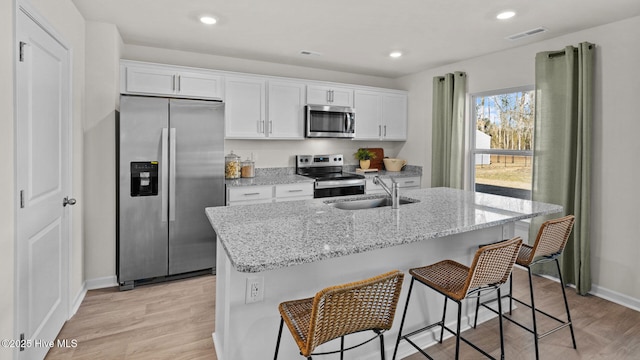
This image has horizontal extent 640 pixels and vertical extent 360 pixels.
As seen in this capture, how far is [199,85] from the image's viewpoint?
12.4 ft

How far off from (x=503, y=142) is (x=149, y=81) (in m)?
3.98

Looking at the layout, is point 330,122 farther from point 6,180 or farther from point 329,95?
point 6,180

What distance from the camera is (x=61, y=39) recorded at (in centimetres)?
233

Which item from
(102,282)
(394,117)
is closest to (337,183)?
(394,117)

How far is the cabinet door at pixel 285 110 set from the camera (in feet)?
13.8

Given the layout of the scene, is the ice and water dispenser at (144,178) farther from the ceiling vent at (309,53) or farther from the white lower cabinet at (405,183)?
the white lower cabinet at (405,183)

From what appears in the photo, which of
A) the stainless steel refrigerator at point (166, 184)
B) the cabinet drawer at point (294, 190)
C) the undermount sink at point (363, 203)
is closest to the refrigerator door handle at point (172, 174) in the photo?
the stainless steel refrigerator at point (166, 184)

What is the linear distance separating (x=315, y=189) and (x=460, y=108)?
2.06m

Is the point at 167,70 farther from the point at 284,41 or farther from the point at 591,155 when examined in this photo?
the point at 591,155

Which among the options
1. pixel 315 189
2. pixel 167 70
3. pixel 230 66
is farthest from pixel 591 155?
pixel 167 70

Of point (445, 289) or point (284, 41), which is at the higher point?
point (284, 41)

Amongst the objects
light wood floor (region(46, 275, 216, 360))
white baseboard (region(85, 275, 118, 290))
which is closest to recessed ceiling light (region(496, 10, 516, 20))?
light wood floor (region(46, 275, 216, 360))

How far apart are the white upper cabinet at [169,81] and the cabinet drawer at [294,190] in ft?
4.09

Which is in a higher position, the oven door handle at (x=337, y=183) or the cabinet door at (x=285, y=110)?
the cabinet door at (x=285, y=110)
